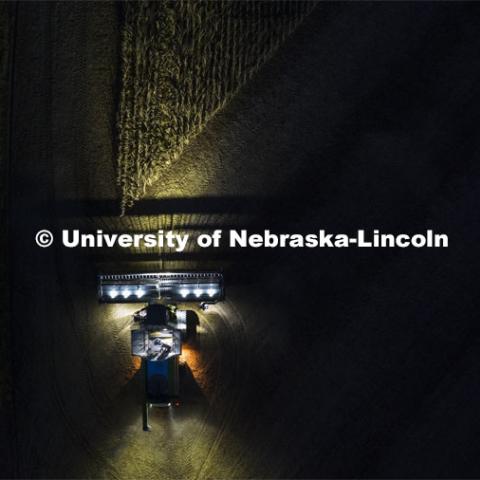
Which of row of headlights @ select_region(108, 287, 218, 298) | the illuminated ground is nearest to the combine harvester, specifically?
row of headlights @ select_region(108, 287, 218, 298)

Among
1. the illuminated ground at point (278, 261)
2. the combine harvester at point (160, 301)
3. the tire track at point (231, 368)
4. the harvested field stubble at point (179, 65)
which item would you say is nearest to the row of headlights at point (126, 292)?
the combine harvester at point (160, 301)

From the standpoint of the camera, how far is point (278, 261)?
748 centimetres

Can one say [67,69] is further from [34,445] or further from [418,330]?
[418,330]

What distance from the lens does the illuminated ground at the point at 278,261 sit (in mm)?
7387

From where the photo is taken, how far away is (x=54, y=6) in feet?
24.9

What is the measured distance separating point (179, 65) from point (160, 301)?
2566 mm

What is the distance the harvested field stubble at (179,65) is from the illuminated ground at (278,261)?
0.18m

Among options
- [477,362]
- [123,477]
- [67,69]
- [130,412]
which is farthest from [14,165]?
[477,362]

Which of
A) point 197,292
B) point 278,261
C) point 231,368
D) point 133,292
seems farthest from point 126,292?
point 278,261

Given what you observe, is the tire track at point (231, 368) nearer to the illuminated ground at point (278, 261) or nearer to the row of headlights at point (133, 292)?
the illuminated ground at point (278, 261)

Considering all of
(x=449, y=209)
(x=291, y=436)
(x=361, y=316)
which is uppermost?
(x=449, y=209)

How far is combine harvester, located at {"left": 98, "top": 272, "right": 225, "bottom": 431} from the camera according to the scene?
23.2 feet

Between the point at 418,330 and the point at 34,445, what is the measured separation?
4284mm

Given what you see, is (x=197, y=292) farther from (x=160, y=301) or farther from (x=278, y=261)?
(x=278, y=261)
